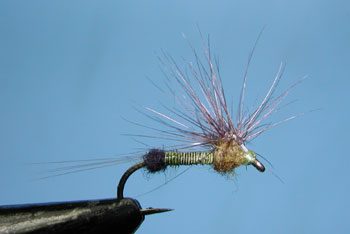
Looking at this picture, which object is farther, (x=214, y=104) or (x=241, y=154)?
(x=214, y=104)

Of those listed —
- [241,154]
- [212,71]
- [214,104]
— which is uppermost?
[212,71]

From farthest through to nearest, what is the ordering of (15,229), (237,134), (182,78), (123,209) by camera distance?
(182,78)
(237,134)
(123,209)
(15,229)

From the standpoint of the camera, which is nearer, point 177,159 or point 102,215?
point 102,215

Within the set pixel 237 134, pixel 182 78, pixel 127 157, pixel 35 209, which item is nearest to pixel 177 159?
pixel 127 157

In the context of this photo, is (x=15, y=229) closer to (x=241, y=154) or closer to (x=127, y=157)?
(x=127, y=157)

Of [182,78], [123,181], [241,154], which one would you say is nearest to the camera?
[123,181]

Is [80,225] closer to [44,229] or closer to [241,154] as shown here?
[44,229]

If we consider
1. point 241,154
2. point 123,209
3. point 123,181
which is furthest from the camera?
point 241,154

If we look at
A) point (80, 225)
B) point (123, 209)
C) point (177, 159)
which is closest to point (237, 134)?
point (177, 159)

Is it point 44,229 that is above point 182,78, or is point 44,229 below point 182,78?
below
